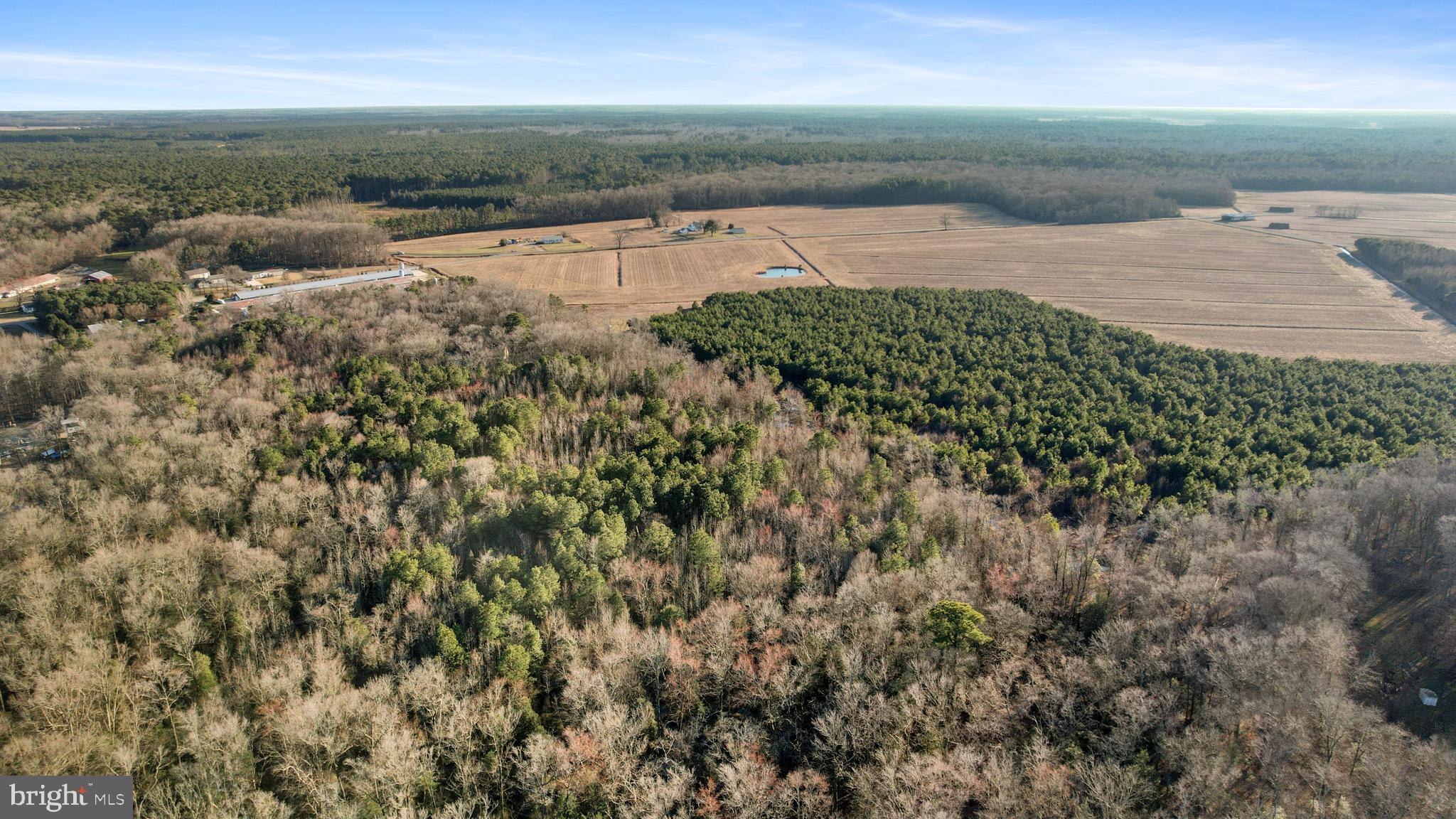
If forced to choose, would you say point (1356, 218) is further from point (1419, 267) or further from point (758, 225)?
point (758, 225)

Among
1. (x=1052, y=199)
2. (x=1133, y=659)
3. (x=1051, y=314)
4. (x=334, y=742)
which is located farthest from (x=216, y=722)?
(x=1052, y=199)

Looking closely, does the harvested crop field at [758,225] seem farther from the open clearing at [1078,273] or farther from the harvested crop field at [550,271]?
the harvested crop field at [550,271]

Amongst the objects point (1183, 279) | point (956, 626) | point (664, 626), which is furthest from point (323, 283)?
point (1183, 279)

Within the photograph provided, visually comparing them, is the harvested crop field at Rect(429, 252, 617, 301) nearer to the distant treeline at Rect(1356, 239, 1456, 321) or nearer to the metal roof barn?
the metal roof barn

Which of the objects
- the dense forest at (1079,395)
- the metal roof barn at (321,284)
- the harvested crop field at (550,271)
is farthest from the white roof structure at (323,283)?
the dense forest at (1079,395)

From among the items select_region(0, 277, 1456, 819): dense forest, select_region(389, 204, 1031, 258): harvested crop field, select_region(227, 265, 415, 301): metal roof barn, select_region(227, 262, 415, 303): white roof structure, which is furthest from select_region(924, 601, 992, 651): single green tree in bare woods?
select_region(389, 204, 1031, 258): harvested crop field
